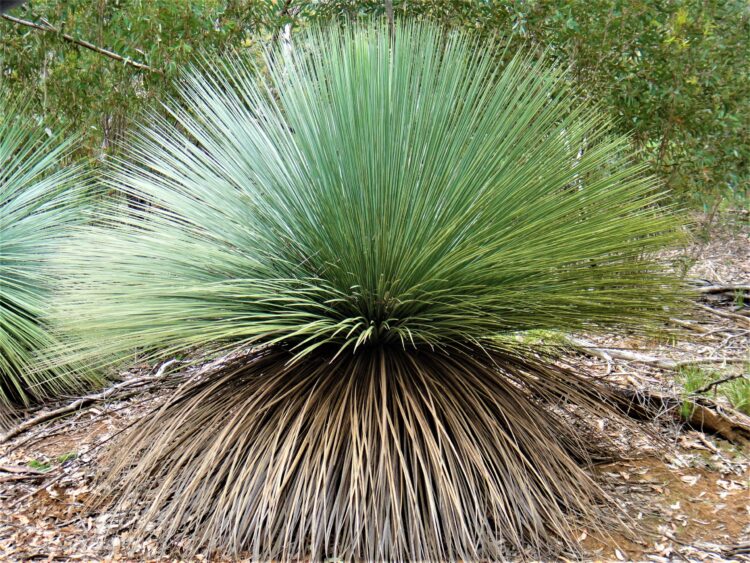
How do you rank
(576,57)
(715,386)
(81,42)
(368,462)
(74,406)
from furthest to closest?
(81,42) → (576,57) → (74,406) → (715,386) → (368,462)

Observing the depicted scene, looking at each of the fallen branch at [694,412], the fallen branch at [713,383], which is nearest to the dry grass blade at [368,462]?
the fallen branch at [694,412]

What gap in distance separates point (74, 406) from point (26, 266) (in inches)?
35.2

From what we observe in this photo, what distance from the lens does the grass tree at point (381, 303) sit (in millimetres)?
2512

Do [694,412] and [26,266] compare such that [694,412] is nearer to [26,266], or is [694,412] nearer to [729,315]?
[729,315]

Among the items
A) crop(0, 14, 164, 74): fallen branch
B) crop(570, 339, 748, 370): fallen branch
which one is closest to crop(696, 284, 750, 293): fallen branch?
crop(570, 339, 748, 370): fallen branch

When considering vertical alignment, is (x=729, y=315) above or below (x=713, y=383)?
above

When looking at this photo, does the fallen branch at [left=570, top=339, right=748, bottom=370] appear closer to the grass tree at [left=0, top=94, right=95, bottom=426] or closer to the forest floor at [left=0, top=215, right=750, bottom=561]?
the forest floor at [left=0, top=215, right=750, bottom=561]

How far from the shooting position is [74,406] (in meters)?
4.22

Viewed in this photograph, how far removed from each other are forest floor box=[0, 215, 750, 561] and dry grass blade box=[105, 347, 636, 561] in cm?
20

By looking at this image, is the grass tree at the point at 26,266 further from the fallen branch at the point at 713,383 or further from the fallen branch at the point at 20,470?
the fallen branch at the point at 713,383

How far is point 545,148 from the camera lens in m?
2.73

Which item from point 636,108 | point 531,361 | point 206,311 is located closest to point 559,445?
point 531,361

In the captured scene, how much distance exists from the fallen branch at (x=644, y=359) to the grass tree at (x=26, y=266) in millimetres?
3159

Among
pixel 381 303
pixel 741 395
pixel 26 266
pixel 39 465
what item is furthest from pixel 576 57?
pixel 39 465
